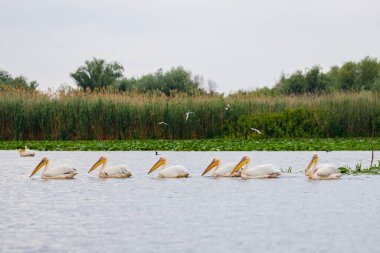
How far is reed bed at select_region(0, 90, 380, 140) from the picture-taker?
33.5 meters

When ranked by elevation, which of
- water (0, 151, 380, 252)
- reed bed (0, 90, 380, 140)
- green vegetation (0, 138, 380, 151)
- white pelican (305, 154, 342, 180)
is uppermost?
reed bed (0, 90, 380, 140)

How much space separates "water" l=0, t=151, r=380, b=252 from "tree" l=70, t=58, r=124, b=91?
49.9m

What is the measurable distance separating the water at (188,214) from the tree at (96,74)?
4990cm

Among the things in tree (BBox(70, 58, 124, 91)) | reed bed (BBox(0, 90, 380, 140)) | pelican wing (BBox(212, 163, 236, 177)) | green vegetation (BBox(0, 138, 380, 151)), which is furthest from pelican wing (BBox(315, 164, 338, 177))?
tree (BBox(70, 58, 124, 91))

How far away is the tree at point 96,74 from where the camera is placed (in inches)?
2717

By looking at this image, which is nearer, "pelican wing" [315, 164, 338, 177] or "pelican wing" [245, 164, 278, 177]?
"pelican wing" [315, 164, 338, 177]

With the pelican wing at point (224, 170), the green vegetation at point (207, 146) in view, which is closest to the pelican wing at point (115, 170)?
the pelican wing at point (224, 170)

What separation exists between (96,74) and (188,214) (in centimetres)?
5920

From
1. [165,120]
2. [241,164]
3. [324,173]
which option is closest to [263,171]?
[241,164]

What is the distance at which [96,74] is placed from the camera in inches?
2788

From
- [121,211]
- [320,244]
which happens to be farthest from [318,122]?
[320,244]

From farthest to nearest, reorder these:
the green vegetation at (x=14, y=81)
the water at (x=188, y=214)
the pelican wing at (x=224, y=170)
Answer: the green vegetation at (x=14, y=81)
the pelican wing at (x=224, y=170)
the water at (x=188, y=214)

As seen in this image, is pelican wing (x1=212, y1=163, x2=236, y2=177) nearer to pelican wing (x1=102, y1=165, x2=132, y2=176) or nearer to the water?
the water

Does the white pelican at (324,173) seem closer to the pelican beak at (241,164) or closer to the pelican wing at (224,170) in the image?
the pelican beak at (241,164)
